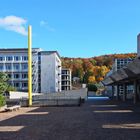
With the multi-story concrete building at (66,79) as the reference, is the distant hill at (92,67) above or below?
above

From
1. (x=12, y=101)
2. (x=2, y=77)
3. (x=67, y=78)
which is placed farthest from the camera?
(x=67, y=78)

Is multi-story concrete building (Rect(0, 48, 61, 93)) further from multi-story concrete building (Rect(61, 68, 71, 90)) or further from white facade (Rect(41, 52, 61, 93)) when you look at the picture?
multi-story concrete building (Rect(61, 68, 71, 90))

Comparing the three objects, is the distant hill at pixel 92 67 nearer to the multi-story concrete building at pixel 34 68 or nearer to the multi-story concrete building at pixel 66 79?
the multi-story concrete building at pixel 66 79

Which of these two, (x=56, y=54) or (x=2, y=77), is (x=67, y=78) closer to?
(x=56, y=54)

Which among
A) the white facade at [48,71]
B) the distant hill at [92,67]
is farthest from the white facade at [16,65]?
the distant hill at [92,67]

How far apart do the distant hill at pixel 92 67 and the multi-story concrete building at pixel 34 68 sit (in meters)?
34.5

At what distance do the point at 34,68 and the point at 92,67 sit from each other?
1618 inches

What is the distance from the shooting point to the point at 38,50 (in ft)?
448

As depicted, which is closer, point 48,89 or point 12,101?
point 12,101

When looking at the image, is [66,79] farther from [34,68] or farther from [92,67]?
[34,68]

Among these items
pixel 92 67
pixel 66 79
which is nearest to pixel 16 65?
pixel 66 79

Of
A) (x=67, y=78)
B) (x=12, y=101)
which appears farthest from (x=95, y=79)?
(x=12, y=101)

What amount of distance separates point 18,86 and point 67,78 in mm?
29550

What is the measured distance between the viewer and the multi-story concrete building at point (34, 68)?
439 feet
